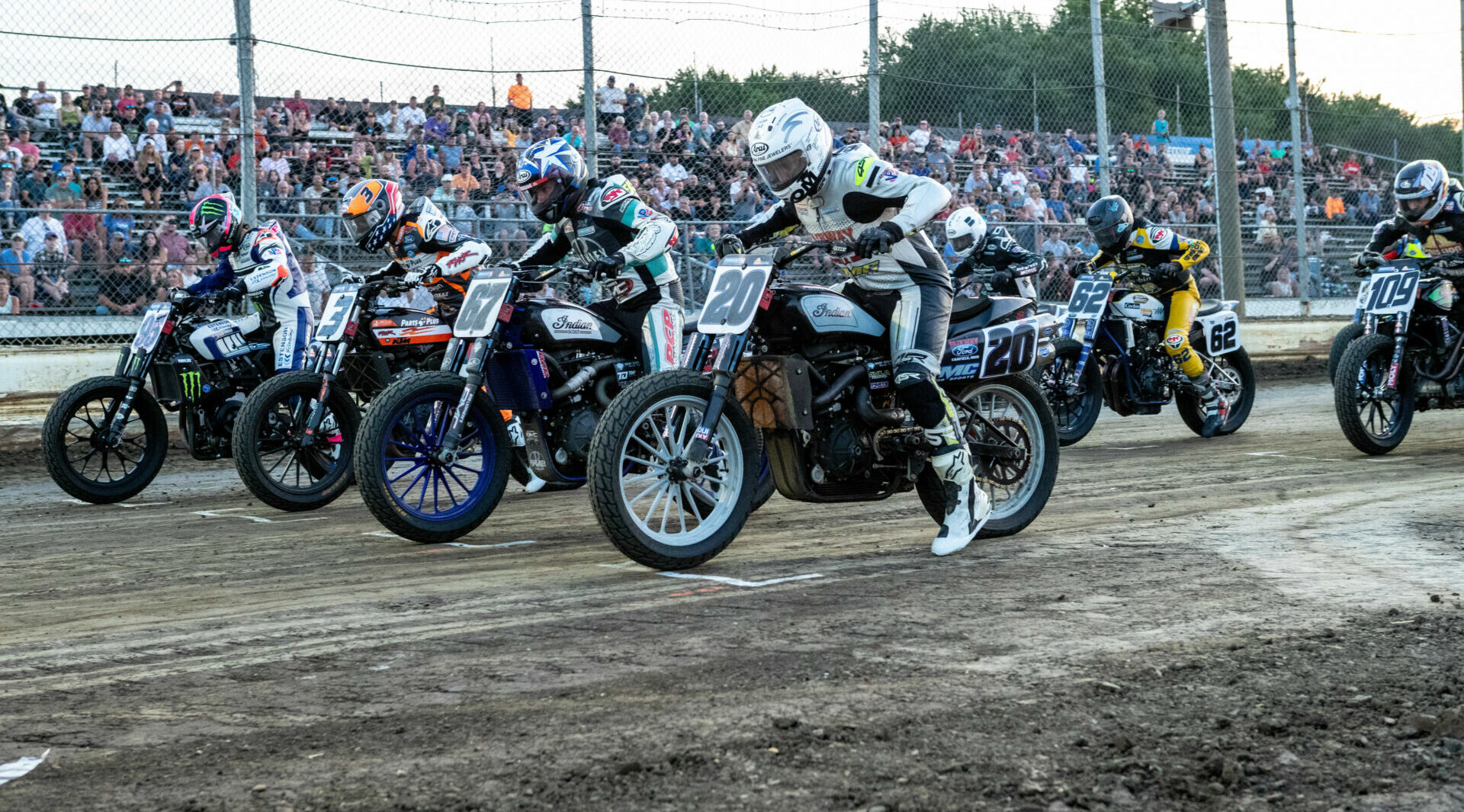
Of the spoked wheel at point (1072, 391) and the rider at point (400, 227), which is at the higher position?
the rider at point (400, 227)

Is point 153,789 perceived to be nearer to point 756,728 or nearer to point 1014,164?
point 756,728

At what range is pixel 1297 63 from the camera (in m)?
17.1

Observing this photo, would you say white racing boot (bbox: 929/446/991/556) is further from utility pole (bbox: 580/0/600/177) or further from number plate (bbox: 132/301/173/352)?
utility pole (bbox: 580/0/600/177)

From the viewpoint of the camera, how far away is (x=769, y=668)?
389cm

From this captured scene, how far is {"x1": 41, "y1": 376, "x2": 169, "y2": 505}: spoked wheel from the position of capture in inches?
329

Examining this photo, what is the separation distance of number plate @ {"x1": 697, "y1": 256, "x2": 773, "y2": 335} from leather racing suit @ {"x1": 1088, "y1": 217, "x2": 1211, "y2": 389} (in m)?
5.99

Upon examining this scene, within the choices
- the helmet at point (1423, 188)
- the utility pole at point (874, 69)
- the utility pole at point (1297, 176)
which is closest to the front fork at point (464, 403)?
the helmet at point (1423, 188)

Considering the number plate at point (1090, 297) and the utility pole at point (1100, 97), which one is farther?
the utility pole at point (1100, 97)

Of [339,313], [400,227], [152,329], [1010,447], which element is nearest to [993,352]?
[1010,447]

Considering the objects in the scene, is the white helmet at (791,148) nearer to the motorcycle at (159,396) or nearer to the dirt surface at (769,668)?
the dirt surface at (769,668)

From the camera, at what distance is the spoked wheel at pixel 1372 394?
28.8 ft

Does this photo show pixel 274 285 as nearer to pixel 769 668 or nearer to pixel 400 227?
pixel 400 227

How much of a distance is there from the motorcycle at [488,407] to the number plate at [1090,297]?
15.6ft

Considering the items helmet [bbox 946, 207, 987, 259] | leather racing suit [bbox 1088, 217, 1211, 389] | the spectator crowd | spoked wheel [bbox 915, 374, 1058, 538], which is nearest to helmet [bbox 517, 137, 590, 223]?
spoked wheel [bbox 915, 374, 1058, 538]
